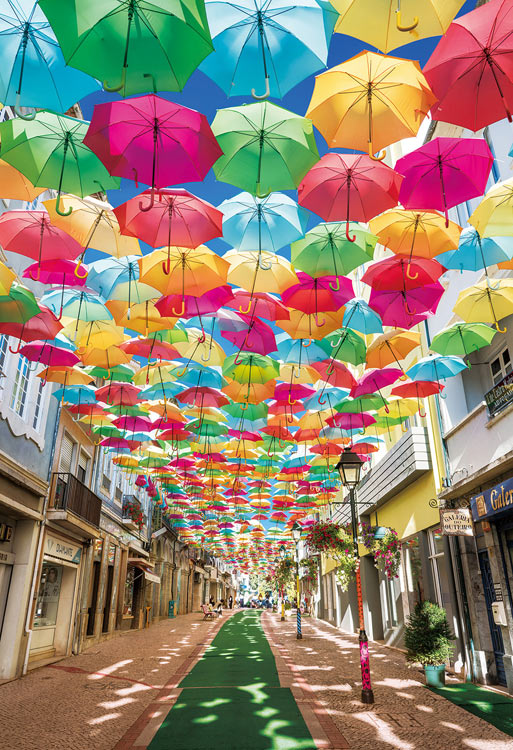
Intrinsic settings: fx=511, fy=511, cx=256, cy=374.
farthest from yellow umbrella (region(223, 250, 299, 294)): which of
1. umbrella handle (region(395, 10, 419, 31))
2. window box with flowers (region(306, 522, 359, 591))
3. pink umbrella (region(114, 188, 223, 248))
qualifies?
window box with flowers (region(306, 522, 359, 591))

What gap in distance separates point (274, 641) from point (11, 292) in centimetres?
1677

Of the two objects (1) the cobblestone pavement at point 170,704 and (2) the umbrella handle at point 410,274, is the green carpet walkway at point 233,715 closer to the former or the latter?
(1) the cobblestone pavement at point 170,704

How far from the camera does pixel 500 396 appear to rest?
965 cm

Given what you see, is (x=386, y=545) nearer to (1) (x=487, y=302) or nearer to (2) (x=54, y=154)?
(1) (x=487, y=302)

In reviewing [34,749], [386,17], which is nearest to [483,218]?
[386,17]

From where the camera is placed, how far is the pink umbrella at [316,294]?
786 cm

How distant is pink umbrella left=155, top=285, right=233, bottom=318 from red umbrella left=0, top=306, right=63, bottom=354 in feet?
6.57

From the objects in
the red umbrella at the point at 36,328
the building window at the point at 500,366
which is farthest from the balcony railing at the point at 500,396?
the red umbrella at the point at 36,328

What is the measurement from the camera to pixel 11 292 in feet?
25.1

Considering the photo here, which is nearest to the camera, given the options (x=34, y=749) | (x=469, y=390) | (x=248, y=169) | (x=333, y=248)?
(x=248, y=169)

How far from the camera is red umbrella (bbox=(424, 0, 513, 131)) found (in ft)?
14.4

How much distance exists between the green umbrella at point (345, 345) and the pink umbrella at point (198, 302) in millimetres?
2428

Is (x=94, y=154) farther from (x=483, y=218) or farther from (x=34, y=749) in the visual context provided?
(x=34, y=749)

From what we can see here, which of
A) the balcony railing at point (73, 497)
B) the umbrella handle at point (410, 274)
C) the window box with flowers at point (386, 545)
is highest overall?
the umbrella handle at point (410, 274)
